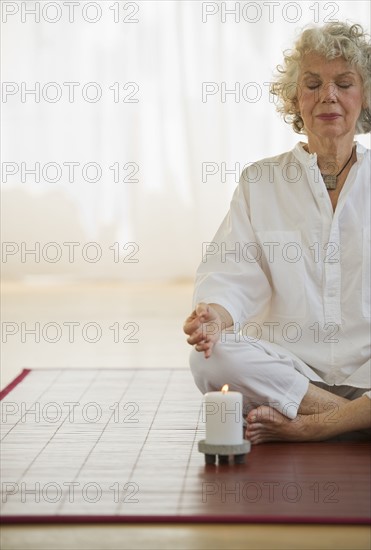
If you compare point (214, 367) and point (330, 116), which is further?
point (330, 116)

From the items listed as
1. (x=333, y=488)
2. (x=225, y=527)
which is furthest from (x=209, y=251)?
(x=225, y=527)

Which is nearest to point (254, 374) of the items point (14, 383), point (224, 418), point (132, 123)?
point (224, 418)

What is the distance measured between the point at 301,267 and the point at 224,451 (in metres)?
0.56

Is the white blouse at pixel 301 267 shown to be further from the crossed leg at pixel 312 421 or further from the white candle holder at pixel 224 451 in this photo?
the white candle holder at pixel 224 451

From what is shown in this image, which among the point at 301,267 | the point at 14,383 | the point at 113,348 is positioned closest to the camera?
the point at 301,267

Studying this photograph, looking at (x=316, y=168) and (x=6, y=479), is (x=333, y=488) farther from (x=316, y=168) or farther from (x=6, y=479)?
(x=316, y=168)

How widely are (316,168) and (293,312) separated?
14.6 inches

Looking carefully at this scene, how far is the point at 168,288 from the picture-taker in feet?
20.6

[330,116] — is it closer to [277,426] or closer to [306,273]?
[306,273]

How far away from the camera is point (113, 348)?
4277 mm

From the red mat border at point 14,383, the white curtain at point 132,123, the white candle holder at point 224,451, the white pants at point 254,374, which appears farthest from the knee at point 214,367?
the white curtain at point 132,123

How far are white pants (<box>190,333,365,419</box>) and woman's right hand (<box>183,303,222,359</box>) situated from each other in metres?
0.04

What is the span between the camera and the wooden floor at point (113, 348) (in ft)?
6.17

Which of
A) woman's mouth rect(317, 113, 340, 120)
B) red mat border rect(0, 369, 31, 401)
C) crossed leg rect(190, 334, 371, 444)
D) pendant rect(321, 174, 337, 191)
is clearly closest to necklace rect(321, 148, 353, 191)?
pendant rect(321, 174, 337, 191)
